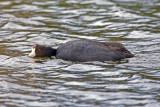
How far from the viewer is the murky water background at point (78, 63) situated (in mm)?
7629

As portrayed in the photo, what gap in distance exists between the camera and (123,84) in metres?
8.23

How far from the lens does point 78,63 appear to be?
9.84 m

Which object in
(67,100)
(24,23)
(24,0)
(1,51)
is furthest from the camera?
(24,0)

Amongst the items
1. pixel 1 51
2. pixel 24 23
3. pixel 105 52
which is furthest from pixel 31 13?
pixel 105 52

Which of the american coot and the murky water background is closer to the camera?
the murky water background

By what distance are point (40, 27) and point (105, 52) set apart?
4.91 meters

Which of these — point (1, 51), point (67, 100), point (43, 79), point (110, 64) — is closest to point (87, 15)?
point (1, 51)

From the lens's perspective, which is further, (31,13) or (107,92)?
Answer: (31,13)

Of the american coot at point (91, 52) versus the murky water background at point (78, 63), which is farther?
the american coot at point (91, 52)

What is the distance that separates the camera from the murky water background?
25.0 feet

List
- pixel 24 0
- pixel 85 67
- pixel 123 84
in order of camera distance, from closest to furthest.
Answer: pixel 123 84
pixel 85 67
pixel 24 0

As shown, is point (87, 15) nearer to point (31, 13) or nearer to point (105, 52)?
point (31, 13)

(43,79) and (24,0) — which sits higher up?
(24,0)

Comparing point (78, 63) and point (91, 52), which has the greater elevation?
point (91, 52)
